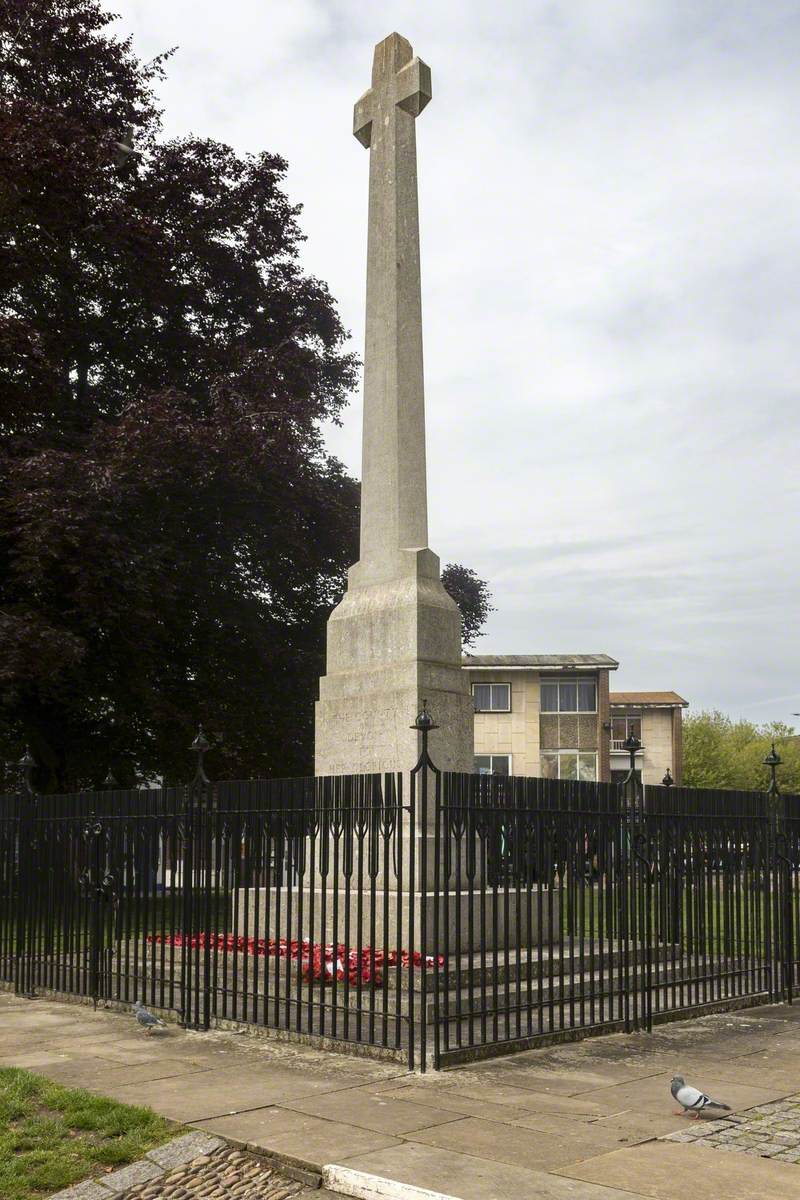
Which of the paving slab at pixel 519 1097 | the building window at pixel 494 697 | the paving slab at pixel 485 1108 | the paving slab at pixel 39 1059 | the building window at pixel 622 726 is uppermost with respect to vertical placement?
the building window at pixel 494 697

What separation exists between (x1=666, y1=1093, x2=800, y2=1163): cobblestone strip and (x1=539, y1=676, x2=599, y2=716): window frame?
165ft

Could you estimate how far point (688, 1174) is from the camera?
580cm

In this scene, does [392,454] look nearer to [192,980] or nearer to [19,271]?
[192,980]

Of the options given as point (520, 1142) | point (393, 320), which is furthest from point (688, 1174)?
point (393, 320)

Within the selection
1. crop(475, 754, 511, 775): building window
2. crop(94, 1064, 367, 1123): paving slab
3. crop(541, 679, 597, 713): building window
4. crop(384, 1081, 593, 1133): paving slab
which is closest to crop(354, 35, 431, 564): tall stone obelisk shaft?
crop(94, 1064, 367, 1123): paving slab

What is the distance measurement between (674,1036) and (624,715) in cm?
5763

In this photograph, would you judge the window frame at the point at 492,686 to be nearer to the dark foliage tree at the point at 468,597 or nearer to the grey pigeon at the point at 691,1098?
the dark foliage tree at the point at 468,597

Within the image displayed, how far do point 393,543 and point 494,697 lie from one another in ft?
147

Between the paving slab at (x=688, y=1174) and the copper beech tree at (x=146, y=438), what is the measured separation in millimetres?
13665

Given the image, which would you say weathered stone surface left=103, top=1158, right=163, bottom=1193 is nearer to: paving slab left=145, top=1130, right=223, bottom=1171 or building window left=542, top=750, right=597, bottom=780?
paving slab left=145, top=1130, right=223, bottom=1171

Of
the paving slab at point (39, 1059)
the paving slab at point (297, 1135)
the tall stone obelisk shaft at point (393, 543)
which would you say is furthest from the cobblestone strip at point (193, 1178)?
the tall stone obelisk shaft at point (393, 543)

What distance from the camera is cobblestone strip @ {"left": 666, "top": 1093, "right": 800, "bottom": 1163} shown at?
20.6 feet

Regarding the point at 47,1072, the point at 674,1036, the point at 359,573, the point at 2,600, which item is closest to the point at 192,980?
the point at 47,1072

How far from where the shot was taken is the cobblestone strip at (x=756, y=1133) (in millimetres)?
6278
